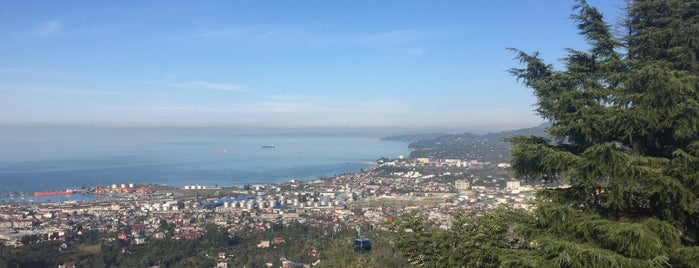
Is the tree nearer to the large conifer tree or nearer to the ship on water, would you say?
the large conifer tree

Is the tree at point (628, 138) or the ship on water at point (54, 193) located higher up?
the tree at point (628, 138)

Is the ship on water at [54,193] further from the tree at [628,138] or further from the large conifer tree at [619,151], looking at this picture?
the tree at [628,138]

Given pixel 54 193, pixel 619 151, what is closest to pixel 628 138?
pixel 619 151

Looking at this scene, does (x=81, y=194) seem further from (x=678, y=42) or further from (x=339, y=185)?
(x=678, y=42)

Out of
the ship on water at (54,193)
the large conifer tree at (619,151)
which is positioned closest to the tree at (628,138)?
the large conifer tree at (619,151)

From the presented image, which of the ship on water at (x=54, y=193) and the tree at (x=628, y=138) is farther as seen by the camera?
the ship on water at (x=54, y=193)

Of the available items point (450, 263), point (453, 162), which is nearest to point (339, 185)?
point (453, 162)

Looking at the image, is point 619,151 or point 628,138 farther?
point 628,138

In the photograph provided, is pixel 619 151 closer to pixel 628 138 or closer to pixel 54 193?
pixel 628 138
